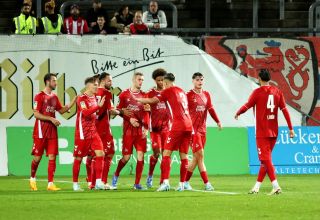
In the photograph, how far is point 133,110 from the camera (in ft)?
68.1

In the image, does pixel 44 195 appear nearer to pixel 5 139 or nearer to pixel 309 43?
pixel 5 139

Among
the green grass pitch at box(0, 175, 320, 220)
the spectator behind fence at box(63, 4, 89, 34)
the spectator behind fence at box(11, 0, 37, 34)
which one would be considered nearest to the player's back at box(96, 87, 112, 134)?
the green grass pitch at box(0, 175, 320, 220)

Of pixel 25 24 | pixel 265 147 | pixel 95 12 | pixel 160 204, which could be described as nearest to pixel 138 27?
pixel 95 12

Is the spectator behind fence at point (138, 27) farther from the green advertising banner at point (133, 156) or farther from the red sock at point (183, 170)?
the red sock at point (183, 170)

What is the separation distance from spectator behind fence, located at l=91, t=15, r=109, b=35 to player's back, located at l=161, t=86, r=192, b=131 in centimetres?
776

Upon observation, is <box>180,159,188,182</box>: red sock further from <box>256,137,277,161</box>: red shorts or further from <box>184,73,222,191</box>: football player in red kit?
<box>256,137,277,161</box>: red shorts

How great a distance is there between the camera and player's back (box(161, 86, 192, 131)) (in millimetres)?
19031

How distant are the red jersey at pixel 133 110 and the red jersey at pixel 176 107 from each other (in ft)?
5.31

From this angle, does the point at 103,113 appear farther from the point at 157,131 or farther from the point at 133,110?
the point at 157,131

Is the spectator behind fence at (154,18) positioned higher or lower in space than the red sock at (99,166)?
higher

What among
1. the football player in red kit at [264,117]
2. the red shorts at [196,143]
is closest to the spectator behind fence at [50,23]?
the red shorts at [196,143]

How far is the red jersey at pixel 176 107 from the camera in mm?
19031

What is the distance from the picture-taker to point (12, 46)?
25969 millimetres

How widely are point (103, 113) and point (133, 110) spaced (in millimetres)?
627
